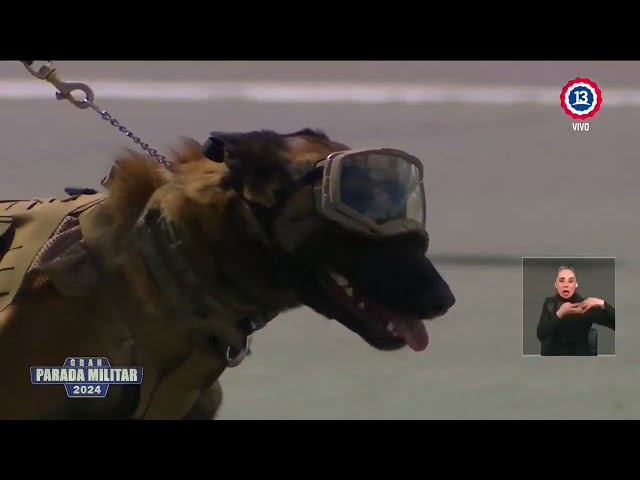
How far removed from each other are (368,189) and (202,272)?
1.68 feet

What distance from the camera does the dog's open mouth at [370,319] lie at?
2643 mm

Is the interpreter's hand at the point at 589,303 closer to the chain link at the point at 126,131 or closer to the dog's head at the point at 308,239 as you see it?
the dog's head at the point at 308,239

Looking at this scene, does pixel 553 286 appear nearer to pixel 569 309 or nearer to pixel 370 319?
pixel 569 309

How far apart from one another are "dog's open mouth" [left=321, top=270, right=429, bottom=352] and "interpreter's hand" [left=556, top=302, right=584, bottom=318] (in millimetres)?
822

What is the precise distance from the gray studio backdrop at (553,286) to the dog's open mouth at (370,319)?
0.81m

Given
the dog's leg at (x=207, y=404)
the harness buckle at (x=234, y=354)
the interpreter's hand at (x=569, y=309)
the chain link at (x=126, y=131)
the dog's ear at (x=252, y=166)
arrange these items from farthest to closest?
1. the interpreter's hand at (x=569, y=309)
2. the dog's leg at (x=207, y=404)
3. the chain link at (x=126, y=131)
4. the harness buckle at (x=234, y=354)
5. the dog's ear at (x=252, y=166)

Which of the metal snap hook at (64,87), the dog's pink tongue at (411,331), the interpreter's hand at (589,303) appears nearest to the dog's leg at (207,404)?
the dog's pink tongue at (411,331)

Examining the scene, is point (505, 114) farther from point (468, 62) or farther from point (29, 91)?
point (29, 91)

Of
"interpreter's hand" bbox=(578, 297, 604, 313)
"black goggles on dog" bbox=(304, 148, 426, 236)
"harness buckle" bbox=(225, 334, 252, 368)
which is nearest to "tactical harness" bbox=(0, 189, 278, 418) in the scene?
"harness buckle" bbox=(225, 334, 252, 368)

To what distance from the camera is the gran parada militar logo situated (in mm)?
2793

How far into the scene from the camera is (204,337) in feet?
8.66

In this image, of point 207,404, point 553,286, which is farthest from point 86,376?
point 553,286

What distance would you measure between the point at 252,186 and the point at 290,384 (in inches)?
47.5

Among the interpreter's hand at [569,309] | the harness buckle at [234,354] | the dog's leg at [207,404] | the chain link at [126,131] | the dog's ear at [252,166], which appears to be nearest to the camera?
the dog's ear at [252,166]
